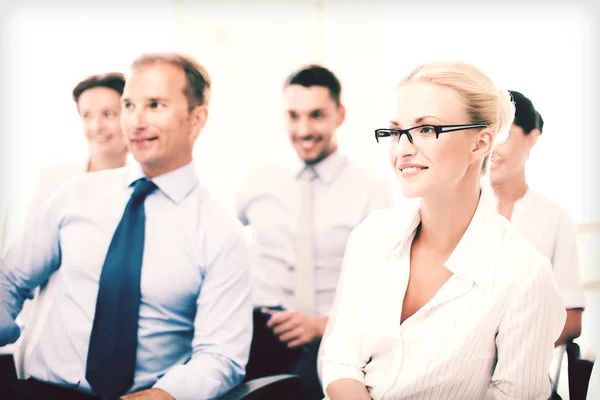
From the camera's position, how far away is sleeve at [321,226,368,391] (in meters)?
1.73

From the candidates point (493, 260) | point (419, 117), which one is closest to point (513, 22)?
point (419, 117)

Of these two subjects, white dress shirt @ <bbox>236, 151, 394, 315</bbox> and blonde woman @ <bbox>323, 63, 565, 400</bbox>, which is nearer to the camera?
blonde woman @ <bbox>323, 63, 565, 400</bbox>

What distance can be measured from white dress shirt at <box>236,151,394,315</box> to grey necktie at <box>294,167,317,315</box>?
0.6 inches

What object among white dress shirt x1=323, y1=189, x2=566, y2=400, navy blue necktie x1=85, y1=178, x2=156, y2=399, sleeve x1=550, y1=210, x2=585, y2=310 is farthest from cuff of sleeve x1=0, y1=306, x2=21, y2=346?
sleeve x1=550, y1=210, x2=585, y2=310

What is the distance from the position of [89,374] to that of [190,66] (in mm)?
1128

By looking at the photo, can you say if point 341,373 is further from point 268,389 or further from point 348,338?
point 268,389

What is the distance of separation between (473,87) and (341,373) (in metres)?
0.91

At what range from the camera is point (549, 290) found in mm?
1552

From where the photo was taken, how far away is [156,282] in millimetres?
1980

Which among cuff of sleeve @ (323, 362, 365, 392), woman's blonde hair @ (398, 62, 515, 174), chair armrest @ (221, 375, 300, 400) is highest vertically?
woman's blonde hair @ (398, 62, 515, 174)

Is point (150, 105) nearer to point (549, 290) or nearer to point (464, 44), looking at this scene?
point (464, 44)

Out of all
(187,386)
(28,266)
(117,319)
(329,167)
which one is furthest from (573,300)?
(28,266)

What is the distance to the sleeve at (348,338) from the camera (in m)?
1.73

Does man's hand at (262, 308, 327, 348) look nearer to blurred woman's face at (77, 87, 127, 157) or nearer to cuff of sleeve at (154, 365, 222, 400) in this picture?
cuff of sleeve at (154, 365, 222, 400)
